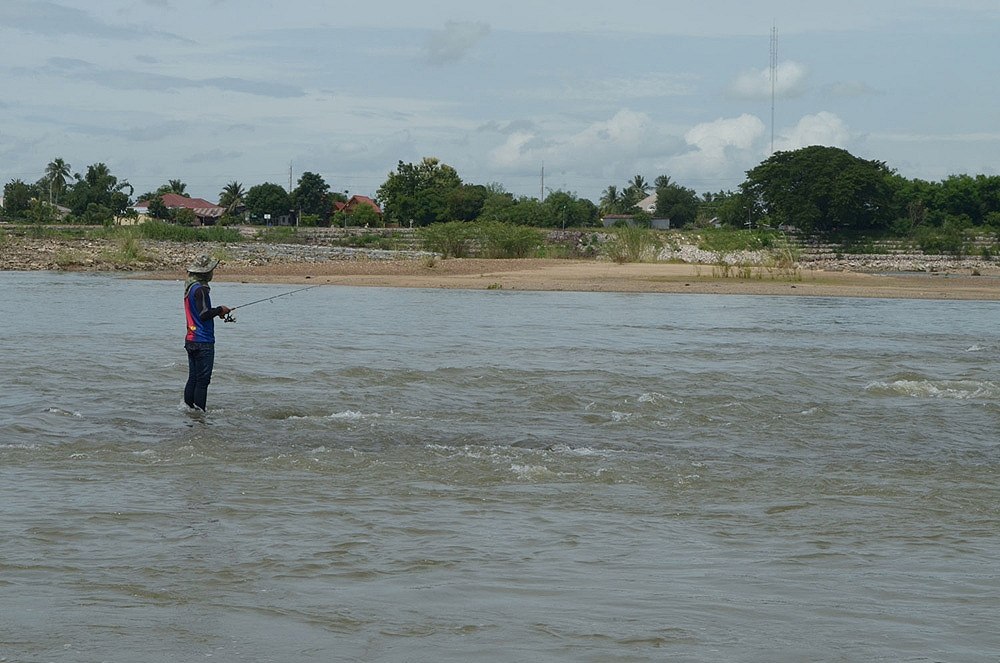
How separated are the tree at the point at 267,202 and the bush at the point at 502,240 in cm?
6209

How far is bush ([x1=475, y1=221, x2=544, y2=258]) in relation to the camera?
5059 cm

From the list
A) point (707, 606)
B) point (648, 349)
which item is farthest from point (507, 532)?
point (648, 349)

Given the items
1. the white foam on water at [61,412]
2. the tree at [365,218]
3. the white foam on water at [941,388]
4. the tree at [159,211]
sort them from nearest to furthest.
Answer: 1. the white foam on water at [61,412]
2. the white foam on water at [941,388]
3. the tree at [365,218]
4. the tree at [159,211]

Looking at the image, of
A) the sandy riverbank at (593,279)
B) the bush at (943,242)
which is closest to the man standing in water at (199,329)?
the sandy riverbank at (593,279)

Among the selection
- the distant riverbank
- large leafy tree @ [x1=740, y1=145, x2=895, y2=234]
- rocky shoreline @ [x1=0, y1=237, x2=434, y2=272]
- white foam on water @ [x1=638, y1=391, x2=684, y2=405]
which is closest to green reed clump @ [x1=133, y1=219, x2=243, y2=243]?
rocky shoreline @ [x1=0, y1=237, x2=434, y2=272]

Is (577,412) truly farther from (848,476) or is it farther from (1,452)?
(1,452)

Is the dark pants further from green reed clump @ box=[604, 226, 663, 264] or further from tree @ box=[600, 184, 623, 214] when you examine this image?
tree @ box=[600, 184, 623, 214]

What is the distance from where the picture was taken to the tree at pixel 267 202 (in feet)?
362

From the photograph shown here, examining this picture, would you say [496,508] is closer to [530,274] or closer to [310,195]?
[530,274]

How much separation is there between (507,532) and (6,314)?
19.7 metres

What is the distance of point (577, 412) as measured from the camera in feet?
38.8

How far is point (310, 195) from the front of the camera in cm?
10944

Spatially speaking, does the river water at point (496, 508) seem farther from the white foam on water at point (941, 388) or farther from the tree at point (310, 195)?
the tree at point (310, 195)

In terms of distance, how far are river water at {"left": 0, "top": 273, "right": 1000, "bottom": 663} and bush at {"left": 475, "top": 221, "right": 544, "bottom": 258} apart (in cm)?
3371
